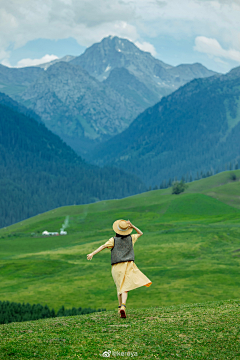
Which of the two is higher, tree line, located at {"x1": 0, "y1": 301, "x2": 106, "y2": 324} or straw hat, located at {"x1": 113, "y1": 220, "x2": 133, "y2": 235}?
straw hat, located at {"x1": 113, "y1": 220, "x2": 133, "y2": 235}

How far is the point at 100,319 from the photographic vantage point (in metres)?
22.5

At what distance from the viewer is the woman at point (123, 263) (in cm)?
2205

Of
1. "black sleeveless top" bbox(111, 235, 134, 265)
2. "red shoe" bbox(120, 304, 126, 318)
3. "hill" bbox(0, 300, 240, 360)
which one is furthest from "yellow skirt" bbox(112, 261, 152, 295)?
"hill" bbox(0, 300, 240, 360)

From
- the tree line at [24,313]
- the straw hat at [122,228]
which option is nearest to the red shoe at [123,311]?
the straw hat at [122,228]

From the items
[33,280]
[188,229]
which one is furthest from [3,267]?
[188,229]

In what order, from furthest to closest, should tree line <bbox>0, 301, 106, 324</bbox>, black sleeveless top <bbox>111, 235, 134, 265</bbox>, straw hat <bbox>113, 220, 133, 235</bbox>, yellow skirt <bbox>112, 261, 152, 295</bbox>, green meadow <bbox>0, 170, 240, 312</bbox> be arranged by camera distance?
green meadow <bbox>0, 170, 240, 312</bbox>, tree line <bbox>0, 301, 106, 324</bbox>, black sleeveless top <bbox>111, 235, 134, 265</bbox>, straw hat <bbox>113, 220, 133, 235</bbox>, yellow skirt <bbox>112, 261, 152, 295</bbox>

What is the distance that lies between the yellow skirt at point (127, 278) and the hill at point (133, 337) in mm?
1685

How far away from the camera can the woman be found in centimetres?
2205

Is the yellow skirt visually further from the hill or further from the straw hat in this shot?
the hill

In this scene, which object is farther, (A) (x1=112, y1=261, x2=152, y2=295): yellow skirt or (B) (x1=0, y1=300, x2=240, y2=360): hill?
(A) (x1=112, y1=261, x2=152, y2=295): yellow skirt

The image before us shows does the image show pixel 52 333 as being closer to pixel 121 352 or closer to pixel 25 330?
pixel 25 330

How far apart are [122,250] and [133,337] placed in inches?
212

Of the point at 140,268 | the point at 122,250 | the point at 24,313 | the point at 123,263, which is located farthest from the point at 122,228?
the point at 140,268

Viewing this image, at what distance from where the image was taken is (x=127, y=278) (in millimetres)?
22109
